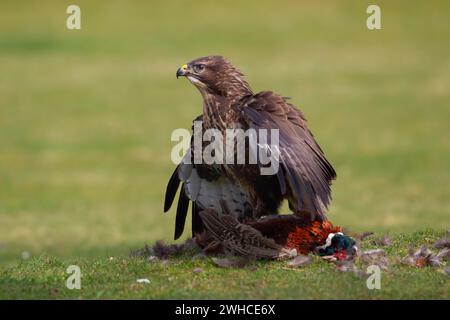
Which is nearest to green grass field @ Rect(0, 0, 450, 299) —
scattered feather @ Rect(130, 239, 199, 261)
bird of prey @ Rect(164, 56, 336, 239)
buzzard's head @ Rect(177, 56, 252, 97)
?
scattered feather @ Rect(130, 239, 199, 261)

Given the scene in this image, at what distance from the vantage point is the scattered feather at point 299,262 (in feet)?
26.8

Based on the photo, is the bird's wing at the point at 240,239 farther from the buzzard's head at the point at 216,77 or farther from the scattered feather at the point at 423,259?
the buzzard's head at the point at 216,77

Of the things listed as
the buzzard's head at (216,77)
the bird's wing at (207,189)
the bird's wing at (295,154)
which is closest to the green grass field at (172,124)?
the bird's wing at (295,154)

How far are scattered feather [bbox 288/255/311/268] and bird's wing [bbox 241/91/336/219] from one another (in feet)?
1.46

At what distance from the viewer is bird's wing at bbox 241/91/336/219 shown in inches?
327

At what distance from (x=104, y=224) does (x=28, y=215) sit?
1.71 m

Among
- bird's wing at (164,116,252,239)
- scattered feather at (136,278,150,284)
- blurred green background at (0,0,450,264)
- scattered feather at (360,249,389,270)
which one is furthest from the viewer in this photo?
blurred green background at (0,0,450,264)

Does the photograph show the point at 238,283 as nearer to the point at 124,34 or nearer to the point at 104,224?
the point at 104,224

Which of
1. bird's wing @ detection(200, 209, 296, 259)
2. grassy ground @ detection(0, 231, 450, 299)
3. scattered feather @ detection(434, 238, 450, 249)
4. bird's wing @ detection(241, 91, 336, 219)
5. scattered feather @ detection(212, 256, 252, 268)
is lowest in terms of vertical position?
grassy ground @ detection(0, 231, 450, 299)

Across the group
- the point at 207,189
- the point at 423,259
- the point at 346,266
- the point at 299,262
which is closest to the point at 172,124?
the point at 207,189

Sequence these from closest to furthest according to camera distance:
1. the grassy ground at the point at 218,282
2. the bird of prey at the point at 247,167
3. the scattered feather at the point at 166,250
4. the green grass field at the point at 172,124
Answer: the grassy ground at the point at 218,282 → the green grass field at the point at 172,124 → the bird of prey at the point at 247,167 → the scattered feather at the point at 166,250

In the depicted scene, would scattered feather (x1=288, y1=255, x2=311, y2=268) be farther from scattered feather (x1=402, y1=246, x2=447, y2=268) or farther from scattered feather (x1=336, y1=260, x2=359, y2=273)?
scattered feather (x1=402, y1=246, x2=447, y2=268)

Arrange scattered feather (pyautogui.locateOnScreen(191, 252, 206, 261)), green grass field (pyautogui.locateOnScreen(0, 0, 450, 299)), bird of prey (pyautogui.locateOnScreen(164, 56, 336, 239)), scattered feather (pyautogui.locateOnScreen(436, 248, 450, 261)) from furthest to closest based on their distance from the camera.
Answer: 1. scattered feather (pyautogui.locateOnScreen(191, 252, 206, 261))
2. bird of prey (pyautogui.locateOnScreen(164, 56, 336, 239))
3. scattered feather (pyautogui.locateOnScreen(436, 248, 450, 261))
4. green grass field (pyautogui.locateOnScreen(0, 0, 450, 299))

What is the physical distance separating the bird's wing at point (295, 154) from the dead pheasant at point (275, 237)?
161mm
